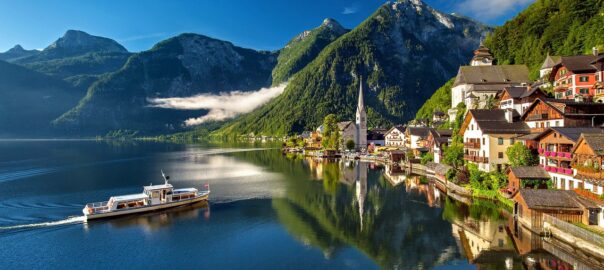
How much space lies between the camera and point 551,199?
3816 cm

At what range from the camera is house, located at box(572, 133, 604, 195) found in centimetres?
3491

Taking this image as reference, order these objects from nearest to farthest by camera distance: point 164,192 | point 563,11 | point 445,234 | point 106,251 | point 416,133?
point 106,251, point 445,234, point 164,192, point 563,11, point 416,133

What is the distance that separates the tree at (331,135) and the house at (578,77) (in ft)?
292

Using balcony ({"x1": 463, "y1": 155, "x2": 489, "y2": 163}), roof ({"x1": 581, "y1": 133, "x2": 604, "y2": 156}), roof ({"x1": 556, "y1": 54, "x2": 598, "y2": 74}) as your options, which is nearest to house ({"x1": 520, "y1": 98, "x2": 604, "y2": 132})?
balcony ({"x1": 463, "y1": 155, "x2": 489, "y2": 163})

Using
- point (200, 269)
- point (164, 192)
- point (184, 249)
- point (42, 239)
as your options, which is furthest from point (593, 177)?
point (42, 239)

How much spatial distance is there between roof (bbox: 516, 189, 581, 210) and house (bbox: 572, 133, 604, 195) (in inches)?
78.9

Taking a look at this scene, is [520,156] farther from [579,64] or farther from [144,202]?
[144,202]

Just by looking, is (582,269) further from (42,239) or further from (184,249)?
(42,239)

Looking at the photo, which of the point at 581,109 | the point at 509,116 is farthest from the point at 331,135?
the point at 581,109

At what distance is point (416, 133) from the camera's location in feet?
386

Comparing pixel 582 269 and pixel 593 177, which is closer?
pixel 582 269

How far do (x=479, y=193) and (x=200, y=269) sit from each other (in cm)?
4352

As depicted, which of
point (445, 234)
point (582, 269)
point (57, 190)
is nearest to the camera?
point (582, 269)

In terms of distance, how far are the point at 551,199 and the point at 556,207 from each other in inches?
45.0
